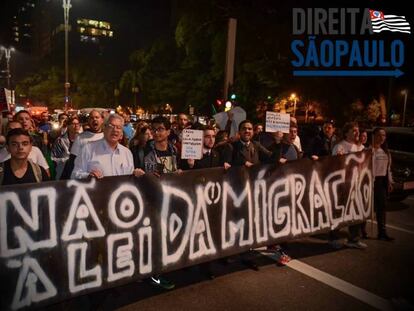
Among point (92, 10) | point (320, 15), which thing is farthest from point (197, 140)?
point (92, 10)

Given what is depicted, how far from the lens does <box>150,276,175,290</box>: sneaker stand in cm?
449

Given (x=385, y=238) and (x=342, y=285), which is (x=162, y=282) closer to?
(x=342, y=285)

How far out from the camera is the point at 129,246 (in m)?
4.01

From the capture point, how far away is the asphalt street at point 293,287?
4.14 m

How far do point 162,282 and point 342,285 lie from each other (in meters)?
1.90

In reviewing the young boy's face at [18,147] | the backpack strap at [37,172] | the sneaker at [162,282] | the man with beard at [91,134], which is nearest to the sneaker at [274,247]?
the sneaker at [162,282]

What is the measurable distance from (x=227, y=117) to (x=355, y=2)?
55.0 ft

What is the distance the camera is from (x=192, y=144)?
A: 15.8ft

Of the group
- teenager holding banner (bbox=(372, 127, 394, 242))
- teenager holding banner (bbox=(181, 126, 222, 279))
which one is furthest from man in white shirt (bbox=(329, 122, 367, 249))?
teenager holding banner (bbox=(181, 126, 222, 279))

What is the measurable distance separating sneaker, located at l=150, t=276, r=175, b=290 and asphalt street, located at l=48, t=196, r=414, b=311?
0.16ft

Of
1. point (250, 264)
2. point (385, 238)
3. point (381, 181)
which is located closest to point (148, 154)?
point (250, 264)

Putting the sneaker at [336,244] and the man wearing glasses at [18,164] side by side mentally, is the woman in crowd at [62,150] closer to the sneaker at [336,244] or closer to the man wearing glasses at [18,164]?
the man wearing glasses at [18,164]

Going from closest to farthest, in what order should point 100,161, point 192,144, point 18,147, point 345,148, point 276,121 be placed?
point 18,147 → point 100,161 → point 192,144 → point 276,121 → point 345,148

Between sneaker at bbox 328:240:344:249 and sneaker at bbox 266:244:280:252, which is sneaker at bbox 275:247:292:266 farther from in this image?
sneaker at bbox 328:240:344:249
